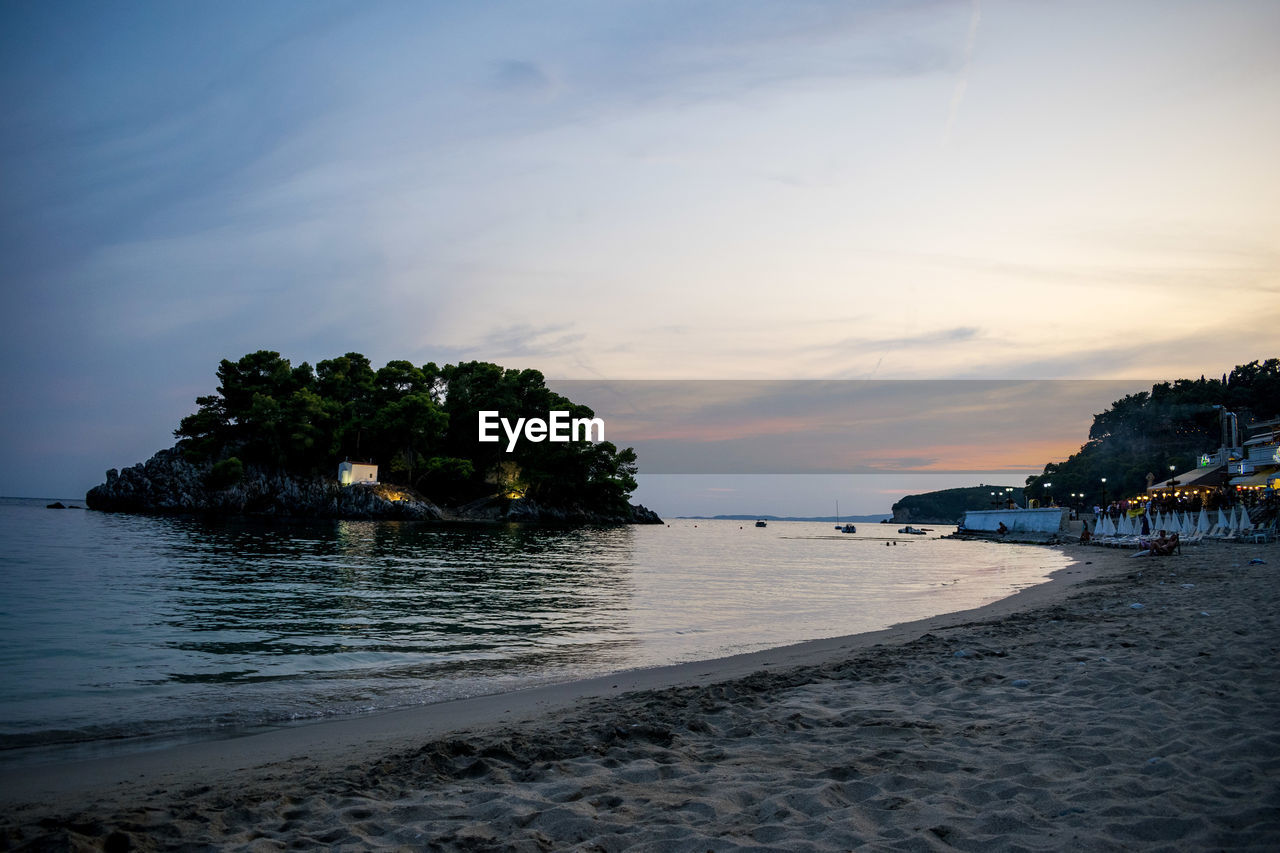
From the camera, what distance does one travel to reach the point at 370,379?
352ft

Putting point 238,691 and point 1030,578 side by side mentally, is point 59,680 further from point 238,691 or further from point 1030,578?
point 1030,578

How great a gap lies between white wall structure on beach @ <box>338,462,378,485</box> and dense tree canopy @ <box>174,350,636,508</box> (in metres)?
2.97

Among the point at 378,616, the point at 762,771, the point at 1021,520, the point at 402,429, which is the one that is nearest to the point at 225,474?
the point at 402,429

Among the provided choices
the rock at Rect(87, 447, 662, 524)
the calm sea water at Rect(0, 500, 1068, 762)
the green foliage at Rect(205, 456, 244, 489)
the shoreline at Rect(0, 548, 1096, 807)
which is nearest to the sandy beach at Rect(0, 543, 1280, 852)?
the shoreline at Rect(0, 548, 1096, 807)

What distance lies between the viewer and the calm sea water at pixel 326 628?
7.80 meters

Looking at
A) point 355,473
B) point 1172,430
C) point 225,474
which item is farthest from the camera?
point 1172,430

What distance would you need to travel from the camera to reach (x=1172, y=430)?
112 meters

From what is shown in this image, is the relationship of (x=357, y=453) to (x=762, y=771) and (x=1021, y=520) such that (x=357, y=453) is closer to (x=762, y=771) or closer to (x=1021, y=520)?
(x=1021, y=520)

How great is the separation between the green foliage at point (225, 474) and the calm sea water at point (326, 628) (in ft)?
224

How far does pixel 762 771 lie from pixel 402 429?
104 meters

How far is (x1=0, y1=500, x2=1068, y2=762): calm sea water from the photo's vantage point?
25.6 feet

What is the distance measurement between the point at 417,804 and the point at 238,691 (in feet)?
18.0

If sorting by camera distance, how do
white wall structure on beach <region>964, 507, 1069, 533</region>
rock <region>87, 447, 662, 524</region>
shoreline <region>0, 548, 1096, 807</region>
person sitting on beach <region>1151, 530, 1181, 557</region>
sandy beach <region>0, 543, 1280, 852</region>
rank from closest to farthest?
sandy beach <region>0, 543, 1280, 852</region> → shoreline <region>0, 548, 1096, 807</region> → person sitting on beach <region>1151, 530, 1181, 557</region> → white wall structure on beach <region>964, 507, 1069, 533</region> → rock <region>87, 447, 662, 524</region>

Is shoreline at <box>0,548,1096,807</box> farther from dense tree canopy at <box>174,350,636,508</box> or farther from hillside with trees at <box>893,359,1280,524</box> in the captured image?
hillside with trees at <box>893,359,1280,524</box>
